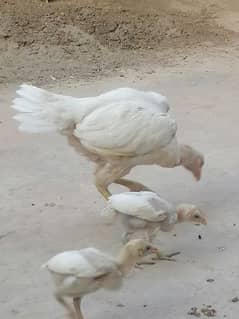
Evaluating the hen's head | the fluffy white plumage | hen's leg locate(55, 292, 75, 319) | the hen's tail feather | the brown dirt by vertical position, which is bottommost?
the brown dirt

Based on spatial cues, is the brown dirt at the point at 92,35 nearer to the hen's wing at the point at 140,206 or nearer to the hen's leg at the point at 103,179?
the hen's leg at the point at 103,179

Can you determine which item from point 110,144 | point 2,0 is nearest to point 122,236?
point 110,144

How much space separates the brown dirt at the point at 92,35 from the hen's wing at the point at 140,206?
370cm

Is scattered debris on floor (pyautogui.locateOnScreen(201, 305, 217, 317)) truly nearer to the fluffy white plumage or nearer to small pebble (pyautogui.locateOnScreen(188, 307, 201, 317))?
small pebble (pyautogui.locateOnScreen(188, 307, 201, 317))

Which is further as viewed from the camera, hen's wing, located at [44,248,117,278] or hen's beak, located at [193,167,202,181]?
hen's beak, located at [193,167,202,181]

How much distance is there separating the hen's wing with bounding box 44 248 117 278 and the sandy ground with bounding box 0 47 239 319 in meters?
0.35

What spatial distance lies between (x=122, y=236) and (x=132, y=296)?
631 millimetres

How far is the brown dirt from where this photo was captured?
8688mm

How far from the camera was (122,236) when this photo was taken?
5086 millimetres

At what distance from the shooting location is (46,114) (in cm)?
524

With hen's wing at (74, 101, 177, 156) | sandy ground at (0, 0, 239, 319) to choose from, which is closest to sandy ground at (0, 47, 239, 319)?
sandy ground at (0, 0, 239, 319)

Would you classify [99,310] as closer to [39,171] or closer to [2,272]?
[2,272]

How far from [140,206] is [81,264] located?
0.79 metres

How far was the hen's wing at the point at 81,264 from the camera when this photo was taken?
398cm
